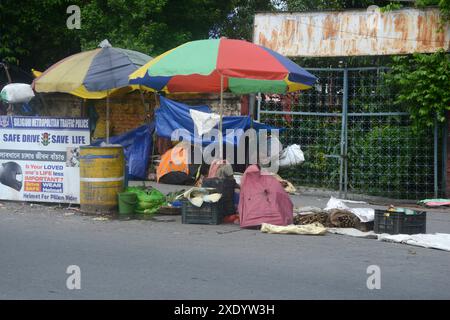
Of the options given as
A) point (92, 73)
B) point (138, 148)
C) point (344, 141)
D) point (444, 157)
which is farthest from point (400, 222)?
point (138, 148)

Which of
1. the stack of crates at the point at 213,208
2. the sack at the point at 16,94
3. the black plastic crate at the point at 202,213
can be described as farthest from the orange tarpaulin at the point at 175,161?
the black plastic crate at the point at 202,213

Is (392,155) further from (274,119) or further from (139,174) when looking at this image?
(139,174)

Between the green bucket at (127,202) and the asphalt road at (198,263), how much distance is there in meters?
0.56

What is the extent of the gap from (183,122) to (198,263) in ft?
27.1

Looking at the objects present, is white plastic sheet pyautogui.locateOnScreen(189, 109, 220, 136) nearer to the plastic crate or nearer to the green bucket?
the green bucket

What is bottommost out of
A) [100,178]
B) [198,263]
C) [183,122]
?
[198,263]

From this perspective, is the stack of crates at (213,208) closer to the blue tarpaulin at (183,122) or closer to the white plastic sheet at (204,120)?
A: the blue tarpaulin at (183,122)

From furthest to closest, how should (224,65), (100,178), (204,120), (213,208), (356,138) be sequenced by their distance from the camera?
(204,120), (356,138), (100,178), (213,208), (224,65)

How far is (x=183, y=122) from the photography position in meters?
15.5

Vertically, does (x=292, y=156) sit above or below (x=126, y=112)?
below

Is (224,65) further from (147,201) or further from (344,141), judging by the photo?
(344,141)

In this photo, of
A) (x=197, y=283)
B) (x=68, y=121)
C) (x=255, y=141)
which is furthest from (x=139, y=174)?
(x=197, y=283)

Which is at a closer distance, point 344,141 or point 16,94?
point 344,141

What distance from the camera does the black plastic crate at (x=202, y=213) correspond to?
10.2m
